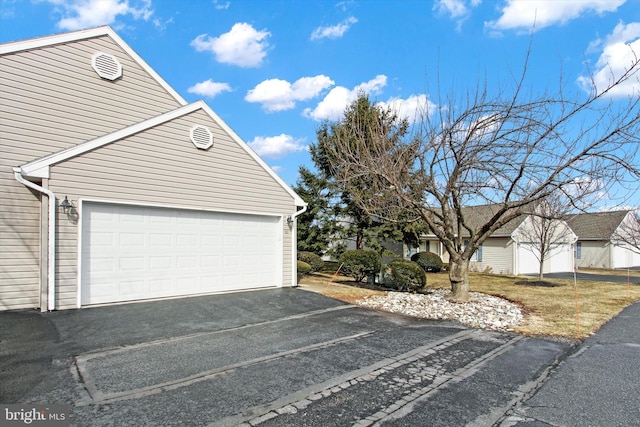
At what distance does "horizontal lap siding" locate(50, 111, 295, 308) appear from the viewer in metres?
7.43

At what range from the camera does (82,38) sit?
9.39 m

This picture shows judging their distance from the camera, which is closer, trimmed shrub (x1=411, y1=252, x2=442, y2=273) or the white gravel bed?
the white gravel bed

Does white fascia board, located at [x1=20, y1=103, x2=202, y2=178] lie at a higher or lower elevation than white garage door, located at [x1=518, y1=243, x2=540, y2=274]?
higher

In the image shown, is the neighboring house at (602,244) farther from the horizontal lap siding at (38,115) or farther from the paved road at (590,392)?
the horizontal lap siding at (38,115)

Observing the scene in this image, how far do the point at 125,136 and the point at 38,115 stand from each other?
7.11 ft

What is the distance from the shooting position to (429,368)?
4766 mm

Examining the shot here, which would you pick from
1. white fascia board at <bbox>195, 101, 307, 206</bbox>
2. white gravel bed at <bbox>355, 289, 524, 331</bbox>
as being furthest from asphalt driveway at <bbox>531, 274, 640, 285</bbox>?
white fascia board at <bbox>195, 101, 307, 206</bbox>

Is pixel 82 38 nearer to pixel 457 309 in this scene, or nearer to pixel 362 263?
pixel 362 263

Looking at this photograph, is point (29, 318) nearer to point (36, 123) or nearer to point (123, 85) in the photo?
point (36, 123)

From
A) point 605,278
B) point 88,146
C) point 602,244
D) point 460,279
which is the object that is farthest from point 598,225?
point 88,146

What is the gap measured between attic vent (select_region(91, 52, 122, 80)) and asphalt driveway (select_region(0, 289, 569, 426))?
6.06 m

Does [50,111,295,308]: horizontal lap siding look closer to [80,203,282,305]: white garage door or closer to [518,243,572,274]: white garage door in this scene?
[80,203,282,305]: white garage door

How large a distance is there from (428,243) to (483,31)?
63.0ft

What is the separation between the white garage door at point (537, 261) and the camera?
22.8 meters
